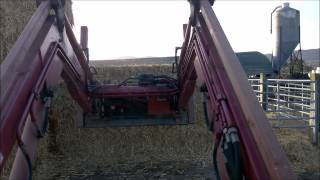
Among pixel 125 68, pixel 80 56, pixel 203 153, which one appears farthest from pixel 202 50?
pixel 125 68

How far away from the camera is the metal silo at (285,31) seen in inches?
554

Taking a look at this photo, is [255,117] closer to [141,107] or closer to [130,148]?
[141,107]

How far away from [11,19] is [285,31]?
10035 mm

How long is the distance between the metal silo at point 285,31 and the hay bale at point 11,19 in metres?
9.42

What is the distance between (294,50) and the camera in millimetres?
14406

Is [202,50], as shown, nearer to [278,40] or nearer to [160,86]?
[160,86]

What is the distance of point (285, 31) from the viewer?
1416 cm

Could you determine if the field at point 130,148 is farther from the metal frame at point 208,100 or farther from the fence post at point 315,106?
the metal frame at point 208,100

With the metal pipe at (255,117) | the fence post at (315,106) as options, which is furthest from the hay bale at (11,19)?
the fence post at (315,106)

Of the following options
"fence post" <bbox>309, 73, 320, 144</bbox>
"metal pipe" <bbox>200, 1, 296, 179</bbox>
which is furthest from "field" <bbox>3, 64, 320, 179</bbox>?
"metal pipe" <bbox>200, 1, 296, 179</bbox>

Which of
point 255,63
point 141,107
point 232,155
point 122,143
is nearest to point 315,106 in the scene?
point 122,143

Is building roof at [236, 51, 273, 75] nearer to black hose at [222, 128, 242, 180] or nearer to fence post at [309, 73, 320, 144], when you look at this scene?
fence post at [309, 73, 320, 144]

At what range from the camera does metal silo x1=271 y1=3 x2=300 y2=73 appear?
46.2 feet

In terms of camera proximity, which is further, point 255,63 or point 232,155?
point 255,63
